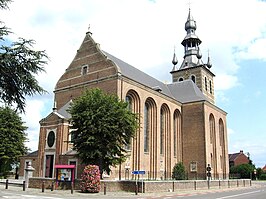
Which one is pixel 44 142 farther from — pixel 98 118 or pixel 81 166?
pixel 98 118

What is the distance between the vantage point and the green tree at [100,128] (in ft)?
74.2

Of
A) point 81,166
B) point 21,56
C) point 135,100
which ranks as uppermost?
point 135,100

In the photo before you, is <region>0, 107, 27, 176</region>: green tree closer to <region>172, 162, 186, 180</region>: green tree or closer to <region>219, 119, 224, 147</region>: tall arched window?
<region>172, 162, 186, 180</region>: green tree

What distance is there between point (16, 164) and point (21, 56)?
4190cm

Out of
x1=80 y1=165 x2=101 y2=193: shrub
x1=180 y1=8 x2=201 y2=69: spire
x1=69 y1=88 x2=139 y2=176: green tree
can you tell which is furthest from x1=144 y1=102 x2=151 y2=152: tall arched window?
x1=180 y1=8 x2=201 y2=69: spire

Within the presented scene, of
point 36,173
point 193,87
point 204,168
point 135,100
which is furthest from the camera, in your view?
point 193,87

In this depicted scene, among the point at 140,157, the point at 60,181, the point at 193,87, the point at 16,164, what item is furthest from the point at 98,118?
the point at 16,164

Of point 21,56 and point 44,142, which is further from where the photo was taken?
point 44,142

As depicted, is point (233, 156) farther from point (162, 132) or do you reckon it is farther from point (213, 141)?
point (162, 132)

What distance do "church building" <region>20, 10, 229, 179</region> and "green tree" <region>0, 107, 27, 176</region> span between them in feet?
35.2

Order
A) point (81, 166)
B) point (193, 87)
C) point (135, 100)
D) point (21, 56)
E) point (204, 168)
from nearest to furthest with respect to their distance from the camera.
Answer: point (21, 56), point (81, 166), point (135, 100), point (204, 168), point (193, 87)

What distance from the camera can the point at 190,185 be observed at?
89.2 ft

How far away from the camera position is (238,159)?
3157 inches

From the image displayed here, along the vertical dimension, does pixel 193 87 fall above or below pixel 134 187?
above
